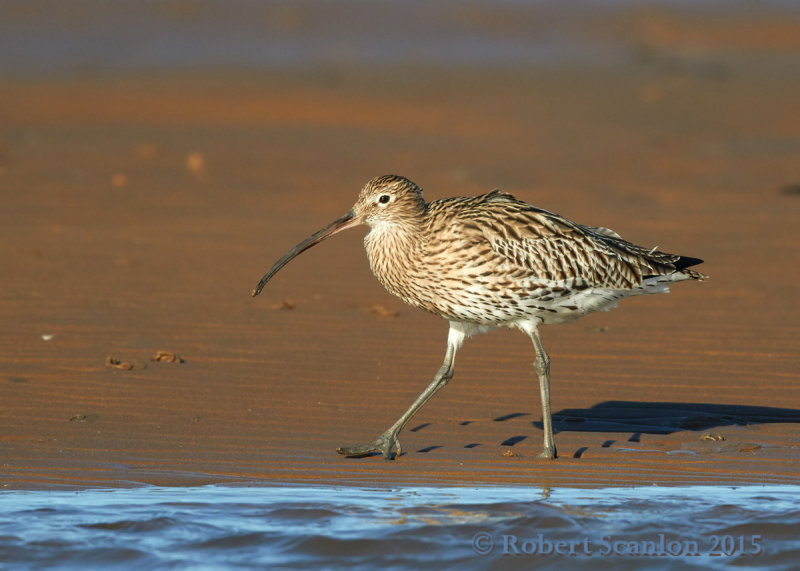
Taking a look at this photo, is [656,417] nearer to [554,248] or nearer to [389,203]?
[554,248]

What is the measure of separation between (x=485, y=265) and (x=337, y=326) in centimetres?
326

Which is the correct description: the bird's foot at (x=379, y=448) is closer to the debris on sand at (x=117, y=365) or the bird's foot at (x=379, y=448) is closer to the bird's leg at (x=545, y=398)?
the bird's leg at (x=545, y=398)

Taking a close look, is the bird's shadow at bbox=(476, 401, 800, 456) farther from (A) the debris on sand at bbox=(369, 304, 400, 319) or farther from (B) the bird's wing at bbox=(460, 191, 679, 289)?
(A) the debris on sand at bbox=(369, 304, 400, 319)

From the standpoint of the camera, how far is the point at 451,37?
4050 centimetres

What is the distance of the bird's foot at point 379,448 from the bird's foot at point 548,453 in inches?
31.9

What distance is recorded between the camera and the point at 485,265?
24.9ft

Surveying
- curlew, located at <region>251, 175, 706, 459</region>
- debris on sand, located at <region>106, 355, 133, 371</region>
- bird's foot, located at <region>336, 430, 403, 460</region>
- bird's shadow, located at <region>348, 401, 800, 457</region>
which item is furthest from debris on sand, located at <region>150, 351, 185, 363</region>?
bird's foot, located at <region>336, 430, 403, 460</region>

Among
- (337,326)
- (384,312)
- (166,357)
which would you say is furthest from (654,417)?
(166,357)

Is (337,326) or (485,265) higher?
(337,326)

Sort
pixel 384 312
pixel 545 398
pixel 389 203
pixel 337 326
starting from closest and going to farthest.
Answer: pixel 545 398 < pixel 389 203 < pixel 337 326 < pixel 384 312

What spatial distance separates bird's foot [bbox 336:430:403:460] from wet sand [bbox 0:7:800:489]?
6cm

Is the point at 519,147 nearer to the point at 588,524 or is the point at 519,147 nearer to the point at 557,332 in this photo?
the point at 557,332

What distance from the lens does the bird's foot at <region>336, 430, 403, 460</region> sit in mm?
7492

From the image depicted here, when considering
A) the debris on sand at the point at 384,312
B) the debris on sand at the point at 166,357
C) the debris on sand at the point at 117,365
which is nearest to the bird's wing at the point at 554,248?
the debris on sand at the point at 166,357
